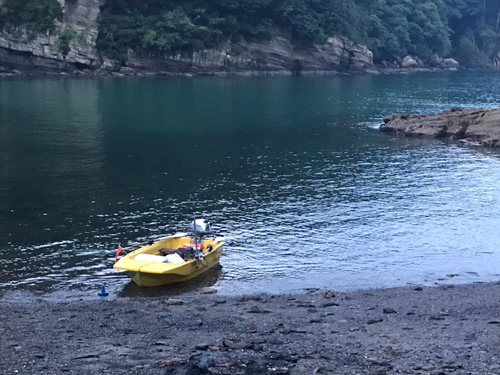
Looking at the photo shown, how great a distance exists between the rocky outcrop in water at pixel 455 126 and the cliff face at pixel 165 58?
5724 cm

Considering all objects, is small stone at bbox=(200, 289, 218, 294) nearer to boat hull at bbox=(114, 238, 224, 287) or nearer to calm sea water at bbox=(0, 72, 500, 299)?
calm sea water at bbox=(0, 72, 500, 299)

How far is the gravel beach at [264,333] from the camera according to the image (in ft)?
42.6

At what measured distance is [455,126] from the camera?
53344mm

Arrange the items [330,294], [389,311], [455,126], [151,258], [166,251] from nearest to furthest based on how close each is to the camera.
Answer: [389,311], [330,294], [151,258], [166,251], [455,126]

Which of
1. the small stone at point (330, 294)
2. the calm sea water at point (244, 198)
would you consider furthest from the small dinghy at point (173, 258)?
the small stone at point (330, 294)

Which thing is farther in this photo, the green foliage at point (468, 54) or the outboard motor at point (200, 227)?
the green foliage at point (468, 54)

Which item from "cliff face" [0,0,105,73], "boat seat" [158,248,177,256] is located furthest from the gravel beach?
"cliff face" [0,0,105,73]

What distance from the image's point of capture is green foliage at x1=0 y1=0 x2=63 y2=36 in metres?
93.9

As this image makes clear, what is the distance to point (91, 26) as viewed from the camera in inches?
4021

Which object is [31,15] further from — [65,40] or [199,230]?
[199,230]

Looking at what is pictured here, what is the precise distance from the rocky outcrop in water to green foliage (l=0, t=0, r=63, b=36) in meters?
57.8

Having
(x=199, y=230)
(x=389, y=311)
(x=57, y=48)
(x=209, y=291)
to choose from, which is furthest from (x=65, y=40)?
(x=389, y=311)

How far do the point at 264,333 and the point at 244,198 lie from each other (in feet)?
54.6

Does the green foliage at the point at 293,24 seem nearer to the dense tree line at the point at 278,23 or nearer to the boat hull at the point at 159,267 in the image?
the dense tree line at the point at 278,23
